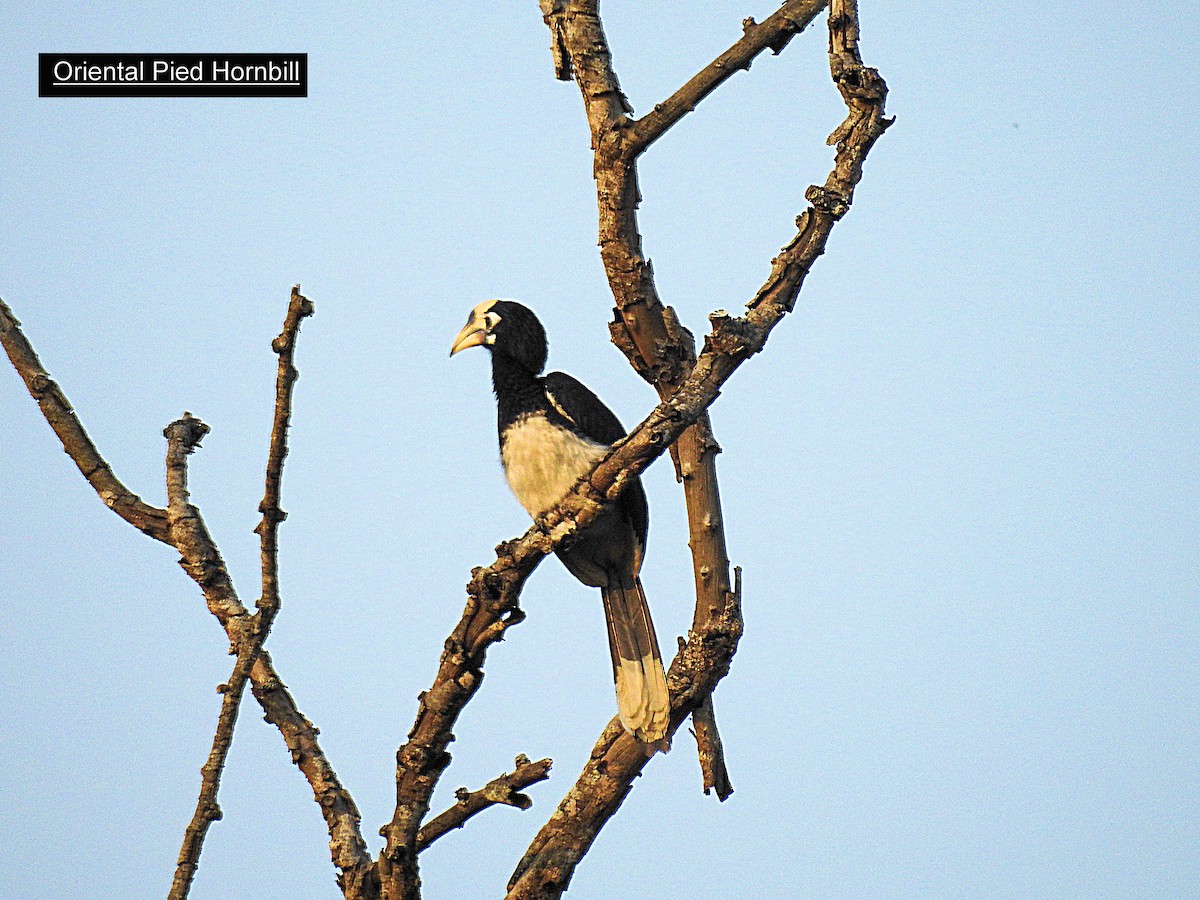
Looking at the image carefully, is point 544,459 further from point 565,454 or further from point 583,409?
point 583,409

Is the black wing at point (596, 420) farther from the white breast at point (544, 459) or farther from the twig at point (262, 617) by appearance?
the twig at point (262, 617)

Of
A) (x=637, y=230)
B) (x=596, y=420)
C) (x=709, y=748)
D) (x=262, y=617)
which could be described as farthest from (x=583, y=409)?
(x=262, y=617)

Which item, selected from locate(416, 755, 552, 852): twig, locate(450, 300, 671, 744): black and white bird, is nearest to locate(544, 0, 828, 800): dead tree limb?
locate(450, 300, 671, 744): black and white bird

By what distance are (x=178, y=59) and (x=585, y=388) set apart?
2.00m

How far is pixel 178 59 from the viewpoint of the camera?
459cm

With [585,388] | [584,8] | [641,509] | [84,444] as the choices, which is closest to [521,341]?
[585,388]

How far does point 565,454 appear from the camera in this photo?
3.82 meters

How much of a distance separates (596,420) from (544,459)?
0.22 meters

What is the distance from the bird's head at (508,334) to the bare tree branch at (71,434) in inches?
45.0

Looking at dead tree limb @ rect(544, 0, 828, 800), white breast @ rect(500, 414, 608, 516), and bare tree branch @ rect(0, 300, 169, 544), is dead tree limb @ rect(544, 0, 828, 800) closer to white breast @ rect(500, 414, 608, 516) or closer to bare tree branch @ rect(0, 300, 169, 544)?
white breast @ rect(500, 414, 608, 516)

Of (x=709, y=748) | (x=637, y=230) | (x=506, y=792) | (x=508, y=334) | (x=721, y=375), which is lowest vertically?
(x=506, y=792)

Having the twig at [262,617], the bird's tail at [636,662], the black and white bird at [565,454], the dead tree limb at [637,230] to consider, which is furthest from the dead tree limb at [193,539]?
the dead tree limb at [637,230]

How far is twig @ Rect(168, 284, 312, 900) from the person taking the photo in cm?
251

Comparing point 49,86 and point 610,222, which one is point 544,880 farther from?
point 49,86
